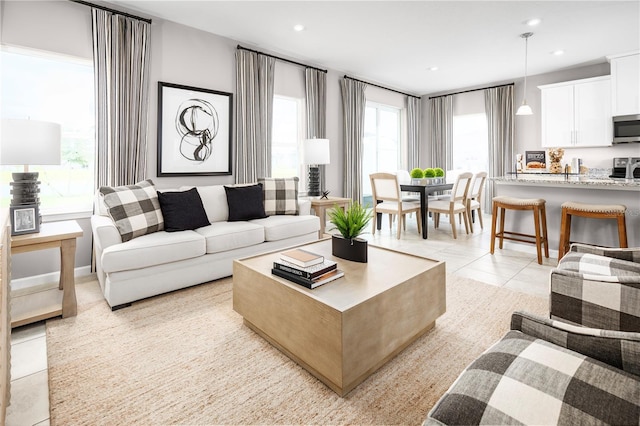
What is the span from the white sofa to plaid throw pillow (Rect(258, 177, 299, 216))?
0.27 metres

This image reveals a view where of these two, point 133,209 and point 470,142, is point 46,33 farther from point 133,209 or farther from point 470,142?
point 470,142

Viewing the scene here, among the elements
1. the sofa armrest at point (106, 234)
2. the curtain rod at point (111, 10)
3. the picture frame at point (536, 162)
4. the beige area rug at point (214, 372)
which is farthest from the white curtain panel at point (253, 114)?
the picture frame at point (536, 162)

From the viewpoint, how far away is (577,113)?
525cm

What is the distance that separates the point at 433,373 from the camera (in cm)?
164

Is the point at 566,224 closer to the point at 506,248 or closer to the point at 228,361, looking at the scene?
the point at 506,248

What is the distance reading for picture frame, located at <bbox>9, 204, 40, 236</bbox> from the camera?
2191mm

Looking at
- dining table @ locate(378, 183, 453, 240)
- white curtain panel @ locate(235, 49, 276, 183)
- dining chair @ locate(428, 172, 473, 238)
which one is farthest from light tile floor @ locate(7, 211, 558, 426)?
white curtain panel @ locate(235, 49, 276, 183)

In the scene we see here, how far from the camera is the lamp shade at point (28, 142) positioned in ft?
6.98

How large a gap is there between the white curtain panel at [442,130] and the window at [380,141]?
77 cm

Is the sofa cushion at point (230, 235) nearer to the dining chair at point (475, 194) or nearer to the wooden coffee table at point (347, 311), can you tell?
the wooden coffee table at point (347, 311)

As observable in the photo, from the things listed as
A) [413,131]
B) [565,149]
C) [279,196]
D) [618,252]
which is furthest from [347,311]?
[413,131]

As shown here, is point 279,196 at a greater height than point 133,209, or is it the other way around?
point 279,196

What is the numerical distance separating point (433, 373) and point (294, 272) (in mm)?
844

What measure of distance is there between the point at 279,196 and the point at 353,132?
2.33 meters
